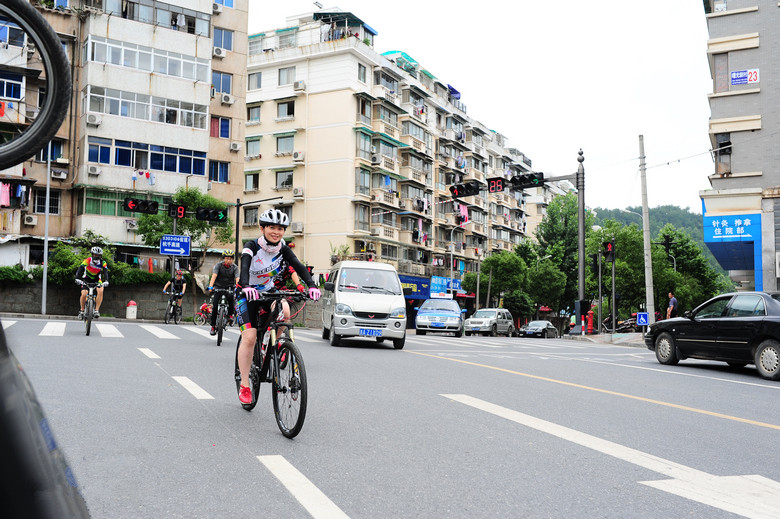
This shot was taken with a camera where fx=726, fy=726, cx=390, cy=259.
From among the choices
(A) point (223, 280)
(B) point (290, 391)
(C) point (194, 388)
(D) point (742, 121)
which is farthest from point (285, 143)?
(B) point (290, 391)

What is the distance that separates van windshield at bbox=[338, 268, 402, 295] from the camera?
55.6 ft

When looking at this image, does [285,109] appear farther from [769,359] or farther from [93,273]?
[769,359]

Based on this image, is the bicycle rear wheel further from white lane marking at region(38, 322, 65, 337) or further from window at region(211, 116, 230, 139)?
window at region(211, 116, 230, 139)

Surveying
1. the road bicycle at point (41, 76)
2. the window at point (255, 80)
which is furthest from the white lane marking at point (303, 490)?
the window at point (255, 80)

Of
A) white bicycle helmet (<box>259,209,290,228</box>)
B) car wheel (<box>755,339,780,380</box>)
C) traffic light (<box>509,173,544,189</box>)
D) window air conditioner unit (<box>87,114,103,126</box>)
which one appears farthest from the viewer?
window air conditioner unit (<box>87,114,103,126</box>)

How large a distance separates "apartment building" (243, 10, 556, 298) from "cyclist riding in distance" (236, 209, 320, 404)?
40.3 meters

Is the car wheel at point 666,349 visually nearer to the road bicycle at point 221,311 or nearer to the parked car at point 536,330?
the road bicycle at point 221,311

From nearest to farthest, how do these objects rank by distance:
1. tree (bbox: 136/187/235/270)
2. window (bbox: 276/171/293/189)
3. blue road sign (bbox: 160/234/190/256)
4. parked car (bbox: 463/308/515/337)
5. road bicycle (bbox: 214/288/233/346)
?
road bicycle (bbox: 214/288/233/346)
blue road sign (bbox: 160/234/190/256)
tree (bbox: 136/187/235/270)
parked car (bbox: 463/308/515/337)
window (bbox: 276/171/293/189)

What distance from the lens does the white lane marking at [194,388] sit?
23.9ft

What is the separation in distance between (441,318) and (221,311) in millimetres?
15574

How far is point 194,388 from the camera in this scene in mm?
7805

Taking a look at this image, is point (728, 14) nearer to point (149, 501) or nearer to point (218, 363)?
point (218, 363)

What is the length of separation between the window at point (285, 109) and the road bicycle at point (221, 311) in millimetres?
41041

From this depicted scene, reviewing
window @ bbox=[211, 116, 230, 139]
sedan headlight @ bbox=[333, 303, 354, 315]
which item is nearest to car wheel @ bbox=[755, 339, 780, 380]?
sedan headlight @ bbox=[333, 303, 354, 315]
